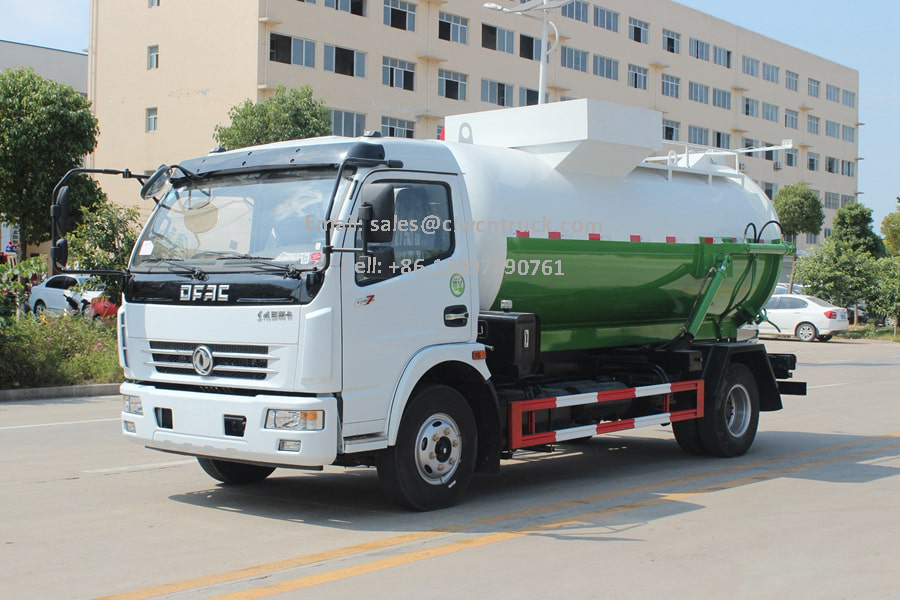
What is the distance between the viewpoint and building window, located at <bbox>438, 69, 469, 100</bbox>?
1839 inches

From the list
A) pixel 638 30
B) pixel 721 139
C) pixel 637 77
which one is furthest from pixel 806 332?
pixel 721 139

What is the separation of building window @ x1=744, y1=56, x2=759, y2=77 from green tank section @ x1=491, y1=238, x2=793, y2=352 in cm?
6246

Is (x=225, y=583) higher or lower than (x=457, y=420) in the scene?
lower

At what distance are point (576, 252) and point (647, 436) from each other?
13.3 ft

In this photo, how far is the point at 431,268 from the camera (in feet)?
24.7

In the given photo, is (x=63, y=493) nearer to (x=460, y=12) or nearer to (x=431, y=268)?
(x=431, y=268)

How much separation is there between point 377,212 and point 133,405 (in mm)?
2517

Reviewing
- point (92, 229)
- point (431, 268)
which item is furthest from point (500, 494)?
point (92, 229)

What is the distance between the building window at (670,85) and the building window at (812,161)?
20.0 metres

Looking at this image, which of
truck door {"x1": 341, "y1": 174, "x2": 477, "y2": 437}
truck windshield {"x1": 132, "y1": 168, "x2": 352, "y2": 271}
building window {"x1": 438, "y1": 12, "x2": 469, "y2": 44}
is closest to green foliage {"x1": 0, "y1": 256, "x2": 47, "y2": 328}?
truck windshield {"x1": 132, "y1": 168, "x2": 352, "y2": 271}

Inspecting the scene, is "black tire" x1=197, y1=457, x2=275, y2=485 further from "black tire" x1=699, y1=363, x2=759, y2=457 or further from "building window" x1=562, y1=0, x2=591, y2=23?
"building window" x1=562, y1=0, x2=591, y2=23

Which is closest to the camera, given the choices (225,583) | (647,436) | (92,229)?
(225,583)

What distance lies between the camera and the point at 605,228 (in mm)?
9516

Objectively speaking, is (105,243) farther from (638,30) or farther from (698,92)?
(698,92)
